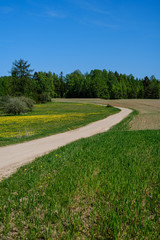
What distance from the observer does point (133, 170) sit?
21.5 feet

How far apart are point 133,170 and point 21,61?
69.5 m

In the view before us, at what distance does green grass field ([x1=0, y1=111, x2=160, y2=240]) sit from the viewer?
3740 mm

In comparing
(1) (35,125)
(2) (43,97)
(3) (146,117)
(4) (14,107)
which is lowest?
(1) (35,125)

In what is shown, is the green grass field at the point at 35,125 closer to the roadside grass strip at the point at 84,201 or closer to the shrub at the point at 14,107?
the shrub at the point at 14,107

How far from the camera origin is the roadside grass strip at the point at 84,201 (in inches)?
147

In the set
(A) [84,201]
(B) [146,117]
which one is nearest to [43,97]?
(B) [146,117]

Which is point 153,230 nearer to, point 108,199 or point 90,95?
point 108,199

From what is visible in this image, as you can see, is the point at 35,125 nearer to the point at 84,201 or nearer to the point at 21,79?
the point at 84,201

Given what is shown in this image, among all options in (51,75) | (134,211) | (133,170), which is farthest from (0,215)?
(51,75)

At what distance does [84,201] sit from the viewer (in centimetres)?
484

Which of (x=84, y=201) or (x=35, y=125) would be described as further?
(x=35, y=125)

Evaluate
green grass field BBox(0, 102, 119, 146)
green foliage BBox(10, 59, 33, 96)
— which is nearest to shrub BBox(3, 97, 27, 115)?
green grass field BBox(0, 102, 119, 146)

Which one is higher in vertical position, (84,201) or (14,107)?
(14,107)

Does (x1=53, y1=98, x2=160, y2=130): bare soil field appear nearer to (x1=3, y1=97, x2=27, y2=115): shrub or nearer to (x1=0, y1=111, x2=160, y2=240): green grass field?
(x1=0, y1=111, x2=160, y2=240): green grass field
